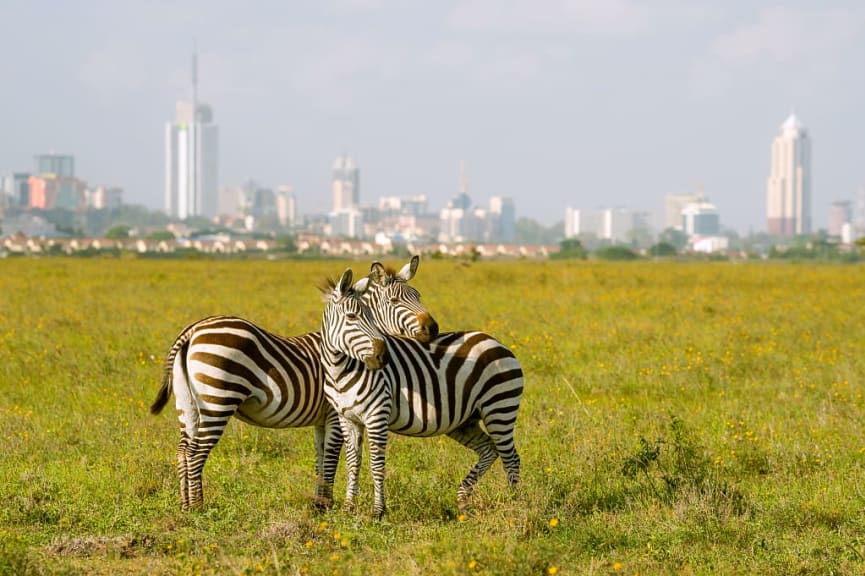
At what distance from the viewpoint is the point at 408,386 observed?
25.4 feet

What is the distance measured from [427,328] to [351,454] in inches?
42.8

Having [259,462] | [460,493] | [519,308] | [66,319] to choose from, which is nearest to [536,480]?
[460,493]

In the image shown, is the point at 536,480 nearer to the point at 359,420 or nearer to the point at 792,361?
the point at 359,420

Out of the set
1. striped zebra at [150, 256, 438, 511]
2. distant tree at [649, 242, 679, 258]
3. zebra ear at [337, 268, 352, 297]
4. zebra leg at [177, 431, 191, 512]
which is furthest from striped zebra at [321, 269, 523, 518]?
distant tree at [649, 242, 679, 258]

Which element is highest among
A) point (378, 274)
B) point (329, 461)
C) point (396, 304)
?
point (378, 274)

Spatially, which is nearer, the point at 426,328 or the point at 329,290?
the point at 426,328

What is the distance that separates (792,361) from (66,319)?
1362cm

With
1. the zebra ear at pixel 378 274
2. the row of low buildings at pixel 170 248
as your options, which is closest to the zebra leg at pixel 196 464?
the zebra ear at pixel 378 274

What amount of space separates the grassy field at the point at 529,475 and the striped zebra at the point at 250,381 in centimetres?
43

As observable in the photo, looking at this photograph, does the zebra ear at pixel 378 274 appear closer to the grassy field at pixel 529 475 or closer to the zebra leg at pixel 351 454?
the zebra leg at pixel 351 454

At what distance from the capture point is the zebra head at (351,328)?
736 cm

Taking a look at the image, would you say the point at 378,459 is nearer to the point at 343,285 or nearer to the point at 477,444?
the point at 477,444

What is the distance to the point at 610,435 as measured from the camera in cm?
1028

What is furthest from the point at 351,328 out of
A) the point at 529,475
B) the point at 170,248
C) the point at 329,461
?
the point at 170,248
